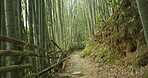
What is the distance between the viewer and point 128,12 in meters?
3.29

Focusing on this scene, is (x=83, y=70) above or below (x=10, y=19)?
below

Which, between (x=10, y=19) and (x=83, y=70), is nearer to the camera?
(x=10, y=19)

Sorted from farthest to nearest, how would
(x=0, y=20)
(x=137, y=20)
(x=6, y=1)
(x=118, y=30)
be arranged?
1. (x=118, y=30)
2. (x=137, y=20)
3. (x=0, y=20)
4. (x=6, y=1)

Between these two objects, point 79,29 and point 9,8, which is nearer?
point 9,8

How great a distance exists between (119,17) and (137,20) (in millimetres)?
774

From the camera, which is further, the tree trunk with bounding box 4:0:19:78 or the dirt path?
the dirt path

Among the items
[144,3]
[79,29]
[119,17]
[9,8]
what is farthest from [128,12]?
[79,29]

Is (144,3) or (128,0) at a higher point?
(128,0)

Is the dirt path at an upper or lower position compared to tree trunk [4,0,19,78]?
lower

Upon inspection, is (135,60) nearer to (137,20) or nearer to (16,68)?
(137,20)

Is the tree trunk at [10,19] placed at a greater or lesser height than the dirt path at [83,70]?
greater

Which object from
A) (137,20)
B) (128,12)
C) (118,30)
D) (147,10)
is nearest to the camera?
(147,10)

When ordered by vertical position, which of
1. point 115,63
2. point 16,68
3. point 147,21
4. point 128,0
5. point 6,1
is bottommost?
point 115,63

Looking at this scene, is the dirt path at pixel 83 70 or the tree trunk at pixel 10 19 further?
the dirt path at pixel 83 70
